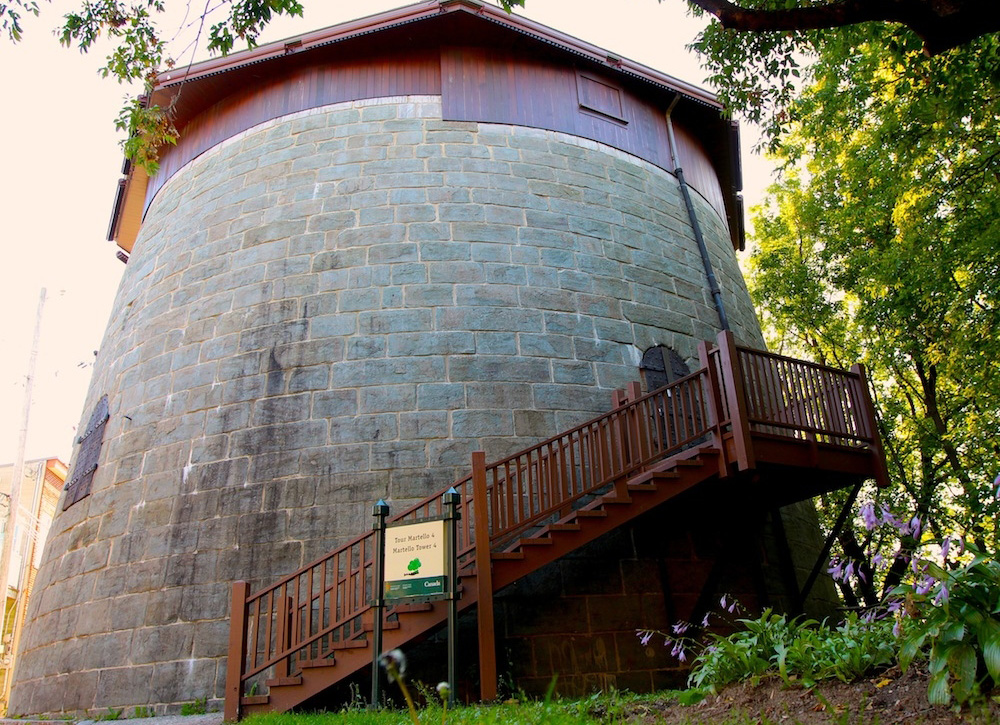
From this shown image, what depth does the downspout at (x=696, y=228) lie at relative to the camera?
13.0 meters

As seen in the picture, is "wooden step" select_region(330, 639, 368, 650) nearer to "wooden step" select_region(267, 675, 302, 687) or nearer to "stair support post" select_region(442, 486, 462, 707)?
"wooden step" select_region(267, 675, 302, 687)

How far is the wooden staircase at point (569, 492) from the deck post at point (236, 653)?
→ 0.03 feet

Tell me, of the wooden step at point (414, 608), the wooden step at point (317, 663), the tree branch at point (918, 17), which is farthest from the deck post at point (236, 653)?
the tree branch at point (918, 17)

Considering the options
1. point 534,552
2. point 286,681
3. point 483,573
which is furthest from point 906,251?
point 286,681

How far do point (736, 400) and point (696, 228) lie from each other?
647 cm

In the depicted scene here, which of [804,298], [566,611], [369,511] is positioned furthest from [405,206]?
[804,298]

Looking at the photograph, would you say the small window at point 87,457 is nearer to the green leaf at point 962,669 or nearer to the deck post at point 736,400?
the deck post at point 736,400

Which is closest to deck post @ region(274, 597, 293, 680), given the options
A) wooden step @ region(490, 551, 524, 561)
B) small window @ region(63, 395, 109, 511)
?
wooden step @ region(490, 551, 524, 561)

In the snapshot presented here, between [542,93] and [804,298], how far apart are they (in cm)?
834

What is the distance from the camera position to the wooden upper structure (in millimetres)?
13055

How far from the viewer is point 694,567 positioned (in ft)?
32.0

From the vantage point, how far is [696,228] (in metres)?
14.0

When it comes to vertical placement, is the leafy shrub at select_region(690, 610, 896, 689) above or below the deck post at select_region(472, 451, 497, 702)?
below

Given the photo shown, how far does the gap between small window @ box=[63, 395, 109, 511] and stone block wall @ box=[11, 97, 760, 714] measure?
0.88 ft
